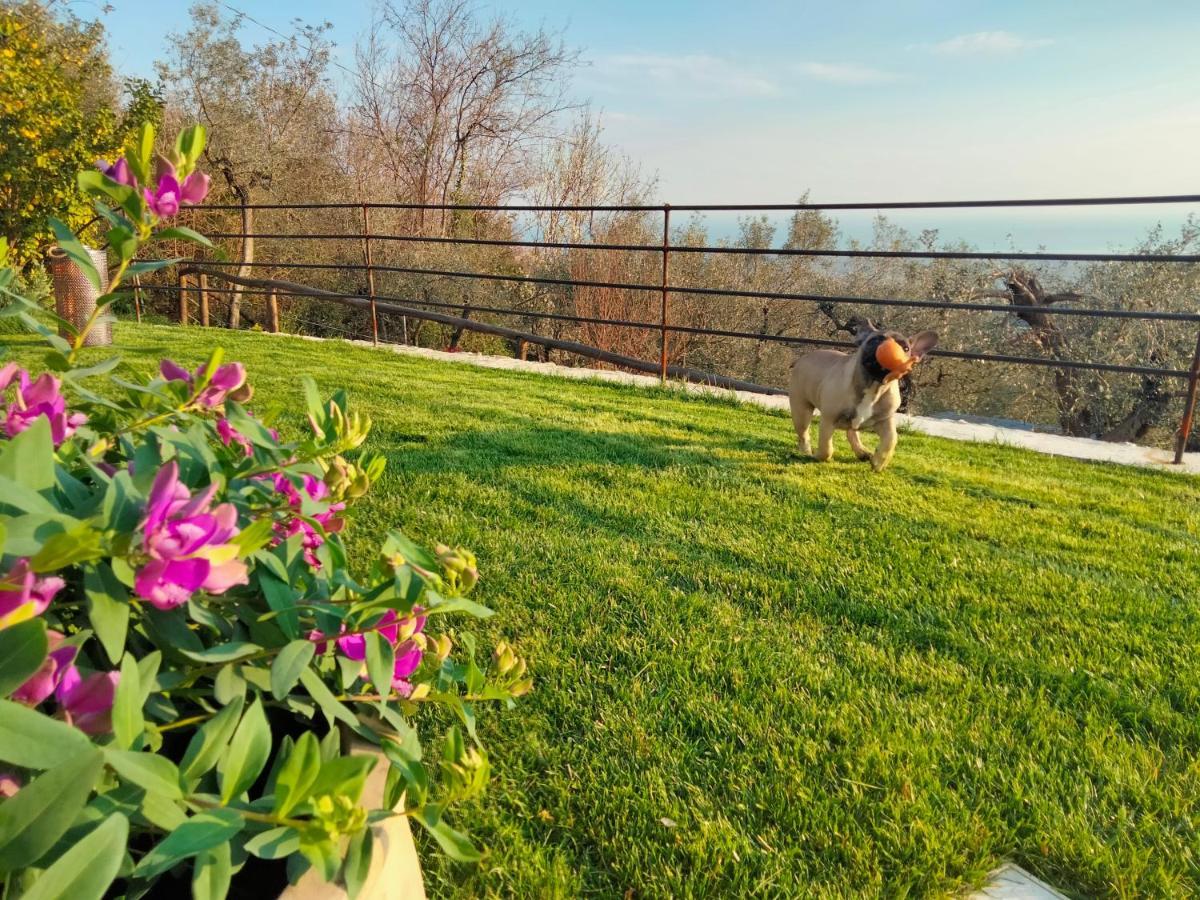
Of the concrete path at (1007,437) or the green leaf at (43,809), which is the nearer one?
the green leaf at (43,809)

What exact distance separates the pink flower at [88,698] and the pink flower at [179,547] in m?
0.09

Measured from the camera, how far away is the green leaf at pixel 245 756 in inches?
20.5

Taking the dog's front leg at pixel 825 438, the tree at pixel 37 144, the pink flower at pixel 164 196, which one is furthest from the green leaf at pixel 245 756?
the tree at pixel 37 144

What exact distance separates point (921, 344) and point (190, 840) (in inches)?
129

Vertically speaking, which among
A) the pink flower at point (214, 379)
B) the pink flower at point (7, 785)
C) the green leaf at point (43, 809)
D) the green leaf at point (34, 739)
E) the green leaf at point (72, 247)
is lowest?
the pink flower at point (7, 785)

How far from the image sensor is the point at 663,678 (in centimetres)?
168

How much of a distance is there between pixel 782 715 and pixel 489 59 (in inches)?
584

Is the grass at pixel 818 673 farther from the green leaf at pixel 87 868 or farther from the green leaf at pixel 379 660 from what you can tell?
the green leaf at pixel 87 868

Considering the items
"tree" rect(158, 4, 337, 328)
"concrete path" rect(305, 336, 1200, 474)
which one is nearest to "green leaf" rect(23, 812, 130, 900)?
"concrete path" rect(305, 336, 1200, 474)

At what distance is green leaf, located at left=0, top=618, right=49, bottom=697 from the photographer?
0.43m

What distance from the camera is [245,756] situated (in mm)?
528

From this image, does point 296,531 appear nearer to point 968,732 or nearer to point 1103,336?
point 968,732

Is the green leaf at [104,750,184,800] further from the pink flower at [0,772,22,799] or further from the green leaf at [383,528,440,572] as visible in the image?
the green leaf at [383,528,440,572]

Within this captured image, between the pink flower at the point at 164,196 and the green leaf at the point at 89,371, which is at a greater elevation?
the pink flower at the point at 164,196
